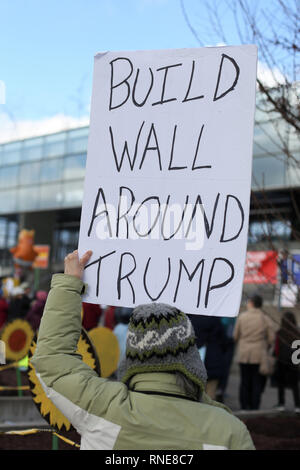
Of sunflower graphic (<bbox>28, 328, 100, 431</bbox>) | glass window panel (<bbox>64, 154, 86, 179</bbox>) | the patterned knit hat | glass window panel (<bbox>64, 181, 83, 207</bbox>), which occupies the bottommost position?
sunflower graphic (<bbox>28, 328, 100, 431</bbox>)

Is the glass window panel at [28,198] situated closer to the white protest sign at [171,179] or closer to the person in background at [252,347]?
the person in background at [252,347]

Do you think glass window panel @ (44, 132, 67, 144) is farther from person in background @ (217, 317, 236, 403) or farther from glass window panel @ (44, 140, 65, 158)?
person in background @ (217, 317, 236, 403)

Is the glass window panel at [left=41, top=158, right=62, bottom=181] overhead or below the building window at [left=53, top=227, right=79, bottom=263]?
overhead

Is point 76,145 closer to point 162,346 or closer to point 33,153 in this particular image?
point 33,153

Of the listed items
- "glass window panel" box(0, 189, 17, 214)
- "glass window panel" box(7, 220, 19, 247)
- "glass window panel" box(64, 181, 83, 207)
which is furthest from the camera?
"glass window panel" box(7, 220, 19, 247)

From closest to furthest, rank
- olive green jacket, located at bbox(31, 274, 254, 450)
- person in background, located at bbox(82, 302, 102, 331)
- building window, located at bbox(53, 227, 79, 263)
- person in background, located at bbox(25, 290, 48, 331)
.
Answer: olive green jacket, located at bbox(31, 274, 254, 450) → person in background, located at bbox(82, 302, 102, 331) → person in background, located at bbox(25, 290, 48, 331) → building window, located at bbox(53, 227, 79, 263)

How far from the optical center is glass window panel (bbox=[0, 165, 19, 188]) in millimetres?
37406

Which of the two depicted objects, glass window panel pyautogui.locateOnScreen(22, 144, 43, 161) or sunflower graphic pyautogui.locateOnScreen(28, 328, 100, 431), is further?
glass window panel pyautogui.locateOnScreen(22, 144, 43, 161)

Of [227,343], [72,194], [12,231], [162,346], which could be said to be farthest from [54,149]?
[162,346]

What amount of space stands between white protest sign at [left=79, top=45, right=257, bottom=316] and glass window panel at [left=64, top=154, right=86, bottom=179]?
100 ft

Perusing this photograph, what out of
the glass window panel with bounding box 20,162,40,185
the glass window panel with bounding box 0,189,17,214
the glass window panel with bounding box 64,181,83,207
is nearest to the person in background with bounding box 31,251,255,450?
the glass window panel with bounding box 64,181,83,207

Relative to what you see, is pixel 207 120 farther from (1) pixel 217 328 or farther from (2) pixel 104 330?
(1) pixel 217 328

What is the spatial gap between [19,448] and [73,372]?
10.6 feet

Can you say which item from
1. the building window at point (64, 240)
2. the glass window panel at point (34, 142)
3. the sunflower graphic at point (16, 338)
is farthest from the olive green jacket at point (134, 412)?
the building window at point (64, 240)
